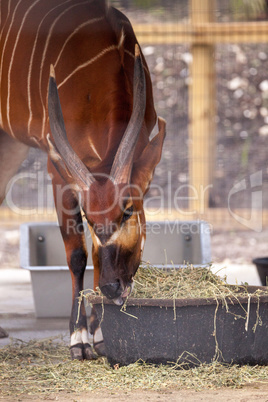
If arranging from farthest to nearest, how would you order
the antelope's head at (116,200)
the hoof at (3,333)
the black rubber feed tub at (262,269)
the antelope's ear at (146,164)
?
the black rubber feed tub at (262,269) < the hoof at (3,333) < the antelope's ear at (146,164) < the antelope's head at (116,200)

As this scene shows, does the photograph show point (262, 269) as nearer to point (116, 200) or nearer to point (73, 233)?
point (73, 233)

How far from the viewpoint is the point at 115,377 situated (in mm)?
2643

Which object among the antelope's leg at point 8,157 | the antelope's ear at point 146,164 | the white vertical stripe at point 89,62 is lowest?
the antelope's leg at point 8,157

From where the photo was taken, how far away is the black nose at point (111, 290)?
2.58 m

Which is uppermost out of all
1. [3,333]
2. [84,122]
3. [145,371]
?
[84,122]

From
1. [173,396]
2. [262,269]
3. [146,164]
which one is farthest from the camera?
[262,269]

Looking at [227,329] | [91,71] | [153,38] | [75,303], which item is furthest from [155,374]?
[153,38]

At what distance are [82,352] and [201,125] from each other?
104 inches

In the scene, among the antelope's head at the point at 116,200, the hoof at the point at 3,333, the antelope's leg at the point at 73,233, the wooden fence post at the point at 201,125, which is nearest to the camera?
the antelope's head at the point at 116,200

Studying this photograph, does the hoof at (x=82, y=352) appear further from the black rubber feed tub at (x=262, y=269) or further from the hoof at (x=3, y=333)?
the black rubber feed tub at (x=262, y=269)

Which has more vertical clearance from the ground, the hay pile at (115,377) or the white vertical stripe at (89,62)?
the white vertical stripe at (89,62)

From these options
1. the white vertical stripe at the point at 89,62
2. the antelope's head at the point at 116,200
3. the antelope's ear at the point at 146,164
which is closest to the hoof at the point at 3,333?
the antelope's head at the point at 116,200

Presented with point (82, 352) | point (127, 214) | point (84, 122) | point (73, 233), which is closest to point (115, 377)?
point (82, 352)

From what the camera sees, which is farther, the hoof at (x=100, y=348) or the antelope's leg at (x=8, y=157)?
the antelope's leg at (x=8, y=157)
